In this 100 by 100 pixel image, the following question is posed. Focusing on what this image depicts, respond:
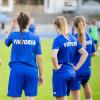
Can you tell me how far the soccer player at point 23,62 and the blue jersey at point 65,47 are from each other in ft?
1.48

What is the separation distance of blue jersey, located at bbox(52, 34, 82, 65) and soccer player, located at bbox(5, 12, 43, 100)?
45 cm

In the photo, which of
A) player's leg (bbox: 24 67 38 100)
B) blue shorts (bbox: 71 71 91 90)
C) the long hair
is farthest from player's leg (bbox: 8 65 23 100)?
blue shorts (bbox: 71 71 91 90)

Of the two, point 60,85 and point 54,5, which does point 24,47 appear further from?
point 54,5

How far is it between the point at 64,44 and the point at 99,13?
57.8m

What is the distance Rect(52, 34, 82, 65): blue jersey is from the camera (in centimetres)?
1073

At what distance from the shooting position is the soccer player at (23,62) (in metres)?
10.3

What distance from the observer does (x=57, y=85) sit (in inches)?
431

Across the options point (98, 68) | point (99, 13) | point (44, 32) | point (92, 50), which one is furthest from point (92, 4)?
point (92, 50)

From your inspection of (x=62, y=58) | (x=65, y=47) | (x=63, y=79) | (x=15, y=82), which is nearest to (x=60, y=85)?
(x=63, y=79)

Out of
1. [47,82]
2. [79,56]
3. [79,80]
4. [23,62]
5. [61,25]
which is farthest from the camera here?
[47,82]

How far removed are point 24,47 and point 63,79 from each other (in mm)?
1001

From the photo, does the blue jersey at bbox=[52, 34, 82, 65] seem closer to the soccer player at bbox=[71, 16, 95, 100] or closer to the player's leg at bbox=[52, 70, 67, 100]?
the player's leg at bbox=[52, 70, 67, 100]

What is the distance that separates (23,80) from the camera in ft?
34.1

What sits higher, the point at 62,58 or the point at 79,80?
the point at 62,58
